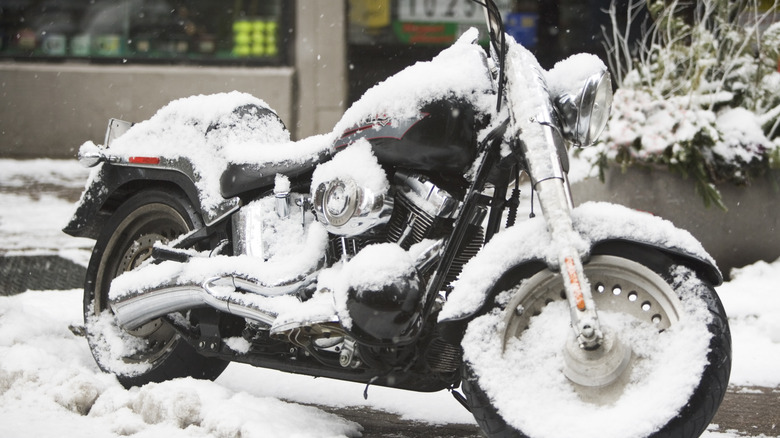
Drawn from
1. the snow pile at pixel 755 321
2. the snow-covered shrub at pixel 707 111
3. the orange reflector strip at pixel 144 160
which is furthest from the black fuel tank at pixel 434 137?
the snow-covered shrub at pixel 707 111

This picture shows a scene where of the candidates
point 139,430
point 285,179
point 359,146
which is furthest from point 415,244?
point 139,430

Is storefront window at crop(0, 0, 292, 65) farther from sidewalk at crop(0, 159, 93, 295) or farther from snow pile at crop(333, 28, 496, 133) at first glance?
snow pile at crop(333, 28, 496, 133)

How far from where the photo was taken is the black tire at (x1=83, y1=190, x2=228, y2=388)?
13.8ft

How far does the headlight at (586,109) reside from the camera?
3158mm

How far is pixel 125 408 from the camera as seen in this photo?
3783 mm

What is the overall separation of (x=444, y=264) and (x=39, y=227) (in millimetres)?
5691

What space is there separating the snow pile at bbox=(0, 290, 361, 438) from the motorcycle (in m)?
0.18

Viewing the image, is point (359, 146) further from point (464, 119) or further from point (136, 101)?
point (136, 101)

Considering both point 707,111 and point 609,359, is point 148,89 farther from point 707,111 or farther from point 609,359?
point 609,359

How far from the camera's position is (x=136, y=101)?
11602 millimetres

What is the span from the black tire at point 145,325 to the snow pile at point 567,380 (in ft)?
5.40

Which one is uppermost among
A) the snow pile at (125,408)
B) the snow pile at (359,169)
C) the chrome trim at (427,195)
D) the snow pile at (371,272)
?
the snow pile at (359,169)

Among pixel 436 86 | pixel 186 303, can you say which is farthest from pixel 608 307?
pixel 186 303

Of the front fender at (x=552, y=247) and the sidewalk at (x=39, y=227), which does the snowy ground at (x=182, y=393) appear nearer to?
the sidewalk at (x=39, y=227)
